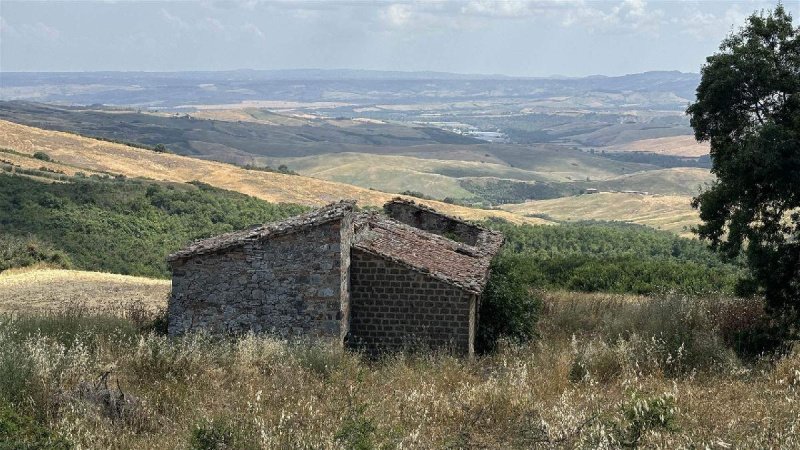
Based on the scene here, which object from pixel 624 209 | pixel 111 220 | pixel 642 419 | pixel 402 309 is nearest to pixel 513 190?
pixel 624 209

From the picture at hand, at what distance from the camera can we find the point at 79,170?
73.9 metres

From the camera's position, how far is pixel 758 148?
44.8 ft

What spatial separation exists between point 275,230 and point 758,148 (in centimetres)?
801

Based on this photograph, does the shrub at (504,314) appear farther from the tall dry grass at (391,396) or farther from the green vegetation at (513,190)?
the green vegetation at (513,190)

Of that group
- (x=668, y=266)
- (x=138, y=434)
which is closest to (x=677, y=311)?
(x=138, y=434)

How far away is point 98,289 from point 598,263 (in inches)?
729

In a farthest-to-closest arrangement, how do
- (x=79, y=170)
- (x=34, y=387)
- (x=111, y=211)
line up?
(x=79, y=170) → (x=111, y=211) → (x=34, y=387)

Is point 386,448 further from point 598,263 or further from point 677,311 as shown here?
point 598,263

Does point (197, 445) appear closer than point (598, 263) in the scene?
Yes

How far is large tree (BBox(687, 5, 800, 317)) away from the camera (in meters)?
13.8

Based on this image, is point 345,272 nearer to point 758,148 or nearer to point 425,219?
point 758,148

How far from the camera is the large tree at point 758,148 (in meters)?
13.8

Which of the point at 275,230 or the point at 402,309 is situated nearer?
the point at 275,230

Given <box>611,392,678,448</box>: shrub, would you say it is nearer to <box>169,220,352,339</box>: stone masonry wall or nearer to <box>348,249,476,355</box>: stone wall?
<box>348,249,476,355</box>: stone wall
